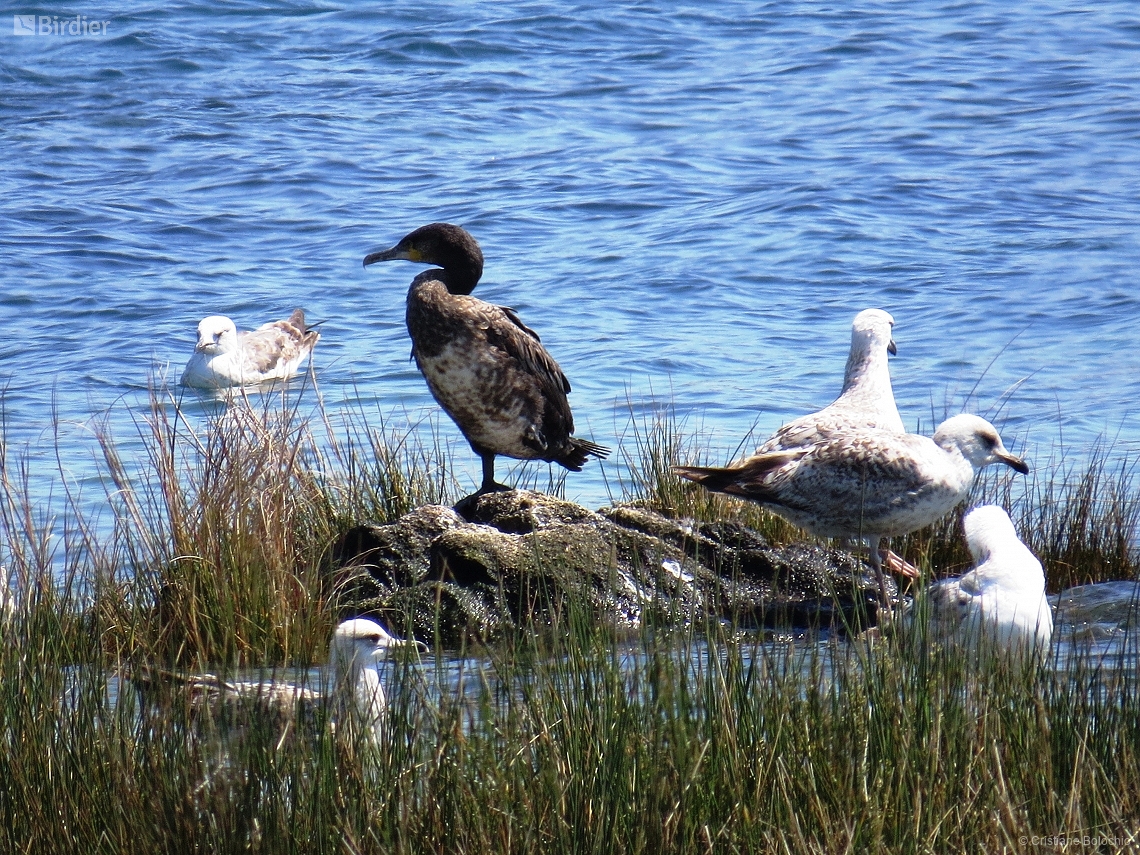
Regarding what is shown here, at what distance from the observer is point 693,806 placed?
362cm

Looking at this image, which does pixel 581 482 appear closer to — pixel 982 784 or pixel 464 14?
pixel 982 784

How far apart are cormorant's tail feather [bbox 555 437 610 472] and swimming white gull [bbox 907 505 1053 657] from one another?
272 cm

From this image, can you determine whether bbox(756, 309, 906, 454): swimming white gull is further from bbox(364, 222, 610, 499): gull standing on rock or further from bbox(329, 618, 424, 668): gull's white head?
bbox(329, 618, 424, 668): gull's white head

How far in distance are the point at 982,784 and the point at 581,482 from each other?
6.06 meters

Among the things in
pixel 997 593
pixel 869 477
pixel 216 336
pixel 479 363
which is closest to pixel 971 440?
pixel 869 477

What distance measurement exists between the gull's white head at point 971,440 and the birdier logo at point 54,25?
64.1 ft

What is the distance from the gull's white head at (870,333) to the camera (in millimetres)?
7844

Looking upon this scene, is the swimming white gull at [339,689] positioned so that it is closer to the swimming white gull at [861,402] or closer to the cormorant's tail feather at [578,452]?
the swimming white gull at [861,402]

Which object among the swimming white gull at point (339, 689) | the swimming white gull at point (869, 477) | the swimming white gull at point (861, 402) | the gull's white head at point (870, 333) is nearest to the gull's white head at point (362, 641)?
the swimming white gull at point (339, 689)

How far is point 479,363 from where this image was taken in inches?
305

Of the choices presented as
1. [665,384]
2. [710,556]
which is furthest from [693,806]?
[665,384]

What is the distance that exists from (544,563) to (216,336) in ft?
22.7

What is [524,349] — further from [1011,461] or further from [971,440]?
[1011,461]

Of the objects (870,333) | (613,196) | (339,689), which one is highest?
(613,196)
